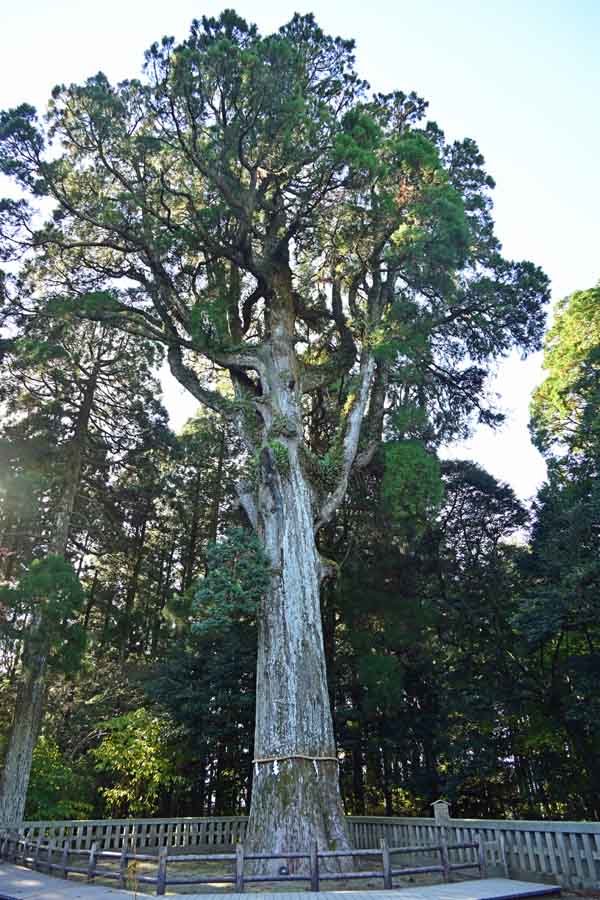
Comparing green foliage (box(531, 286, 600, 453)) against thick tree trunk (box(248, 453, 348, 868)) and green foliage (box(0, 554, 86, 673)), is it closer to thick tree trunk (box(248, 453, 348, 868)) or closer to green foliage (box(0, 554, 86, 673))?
thick tree trunk (box(248, 453, 348, 868))

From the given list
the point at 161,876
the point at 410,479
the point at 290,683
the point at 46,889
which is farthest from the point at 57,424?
the point at 161,876

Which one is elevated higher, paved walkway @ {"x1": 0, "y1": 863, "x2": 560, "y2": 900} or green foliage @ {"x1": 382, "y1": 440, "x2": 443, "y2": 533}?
green foliage @ {"x1": 382, "y1": 440, "x2": 443, "y2": 533}

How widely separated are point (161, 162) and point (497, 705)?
1375 cm

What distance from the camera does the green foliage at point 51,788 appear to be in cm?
1225

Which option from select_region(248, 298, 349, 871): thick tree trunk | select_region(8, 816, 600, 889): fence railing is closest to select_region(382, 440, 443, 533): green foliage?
select_region(248, 298, 349, 871): thick tree trunk

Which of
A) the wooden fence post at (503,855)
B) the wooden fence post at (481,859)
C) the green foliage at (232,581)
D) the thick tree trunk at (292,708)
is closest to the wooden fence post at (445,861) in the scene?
the wooden fence post at (481,859)

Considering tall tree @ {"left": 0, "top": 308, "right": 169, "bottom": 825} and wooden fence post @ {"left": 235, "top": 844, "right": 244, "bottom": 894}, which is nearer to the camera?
wooden fence post @ {"left": 235, "top": 844, "right": 244, "bottom": 894}

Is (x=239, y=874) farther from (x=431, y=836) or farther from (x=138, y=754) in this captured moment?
(x=138, y=754)

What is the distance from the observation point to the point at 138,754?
13.7 m

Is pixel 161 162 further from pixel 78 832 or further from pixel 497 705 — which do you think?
pixel 497 705

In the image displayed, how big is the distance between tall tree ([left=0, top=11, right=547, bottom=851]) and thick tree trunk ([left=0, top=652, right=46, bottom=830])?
17.5 feet

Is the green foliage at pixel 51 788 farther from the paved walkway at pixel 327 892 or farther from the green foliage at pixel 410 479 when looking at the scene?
the green foliage at pixel 410 479

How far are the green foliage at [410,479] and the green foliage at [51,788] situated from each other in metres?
9.18

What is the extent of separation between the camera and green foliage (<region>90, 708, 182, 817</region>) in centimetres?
1354
